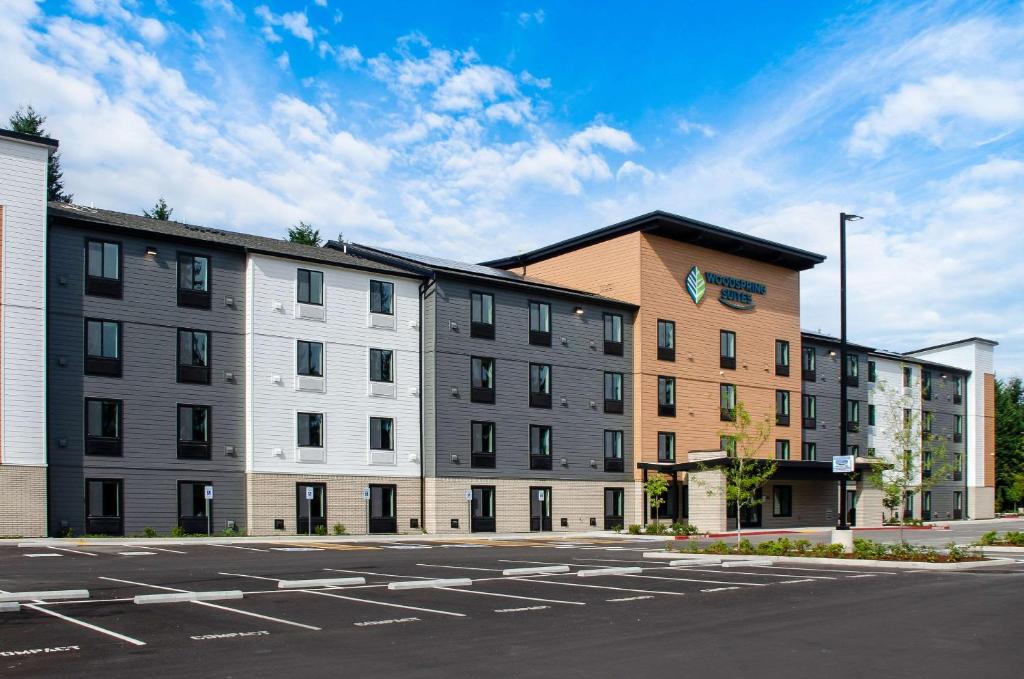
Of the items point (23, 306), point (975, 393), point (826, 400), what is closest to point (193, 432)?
point (23, 306)

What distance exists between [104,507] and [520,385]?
19.1 m

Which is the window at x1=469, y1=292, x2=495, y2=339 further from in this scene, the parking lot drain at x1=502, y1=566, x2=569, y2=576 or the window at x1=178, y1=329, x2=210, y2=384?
the parking lot drain at x1=502, y1=566, x2=569, y2=576

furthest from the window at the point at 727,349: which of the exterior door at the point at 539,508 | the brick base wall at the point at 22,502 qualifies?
the brick base wall at the point at 22,502

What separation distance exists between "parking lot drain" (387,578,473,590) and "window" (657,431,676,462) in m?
32.4

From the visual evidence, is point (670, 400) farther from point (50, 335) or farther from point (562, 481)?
point (50, 335)

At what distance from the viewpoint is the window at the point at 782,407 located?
190ft

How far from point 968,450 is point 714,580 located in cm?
6380

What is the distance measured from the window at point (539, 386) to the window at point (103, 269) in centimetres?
1919

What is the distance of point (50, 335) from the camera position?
113 ft

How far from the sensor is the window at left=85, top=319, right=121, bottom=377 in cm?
3528

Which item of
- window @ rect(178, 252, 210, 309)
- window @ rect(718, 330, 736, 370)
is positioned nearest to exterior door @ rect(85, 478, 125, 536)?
window @ rect(178, 252, 210, 309)

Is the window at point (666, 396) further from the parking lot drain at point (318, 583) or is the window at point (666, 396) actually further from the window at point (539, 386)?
the parking lot drain at point (318, 583)

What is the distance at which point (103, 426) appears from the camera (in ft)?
116

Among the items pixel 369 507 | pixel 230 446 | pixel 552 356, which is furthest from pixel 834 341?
pixel 230 446
